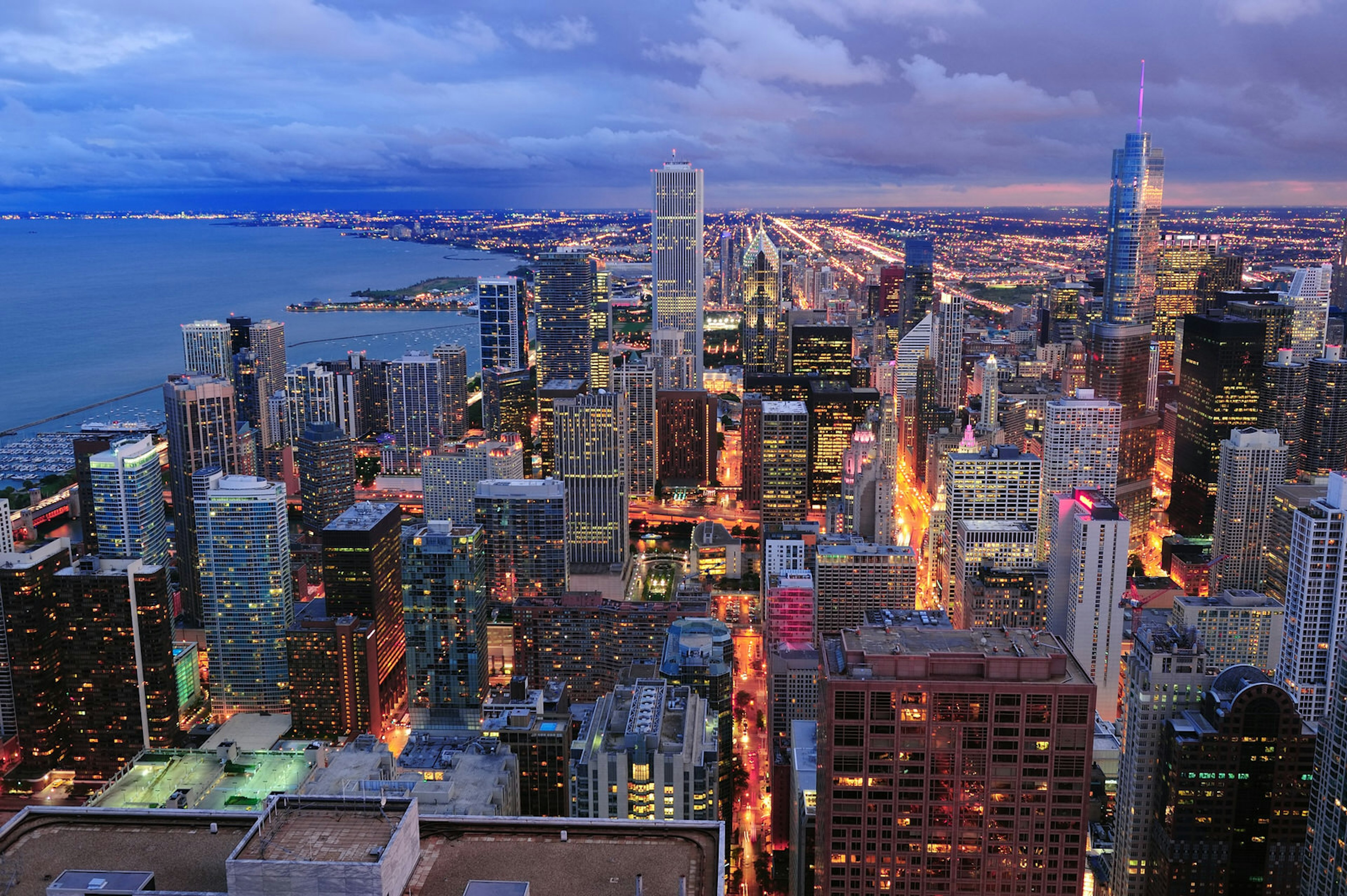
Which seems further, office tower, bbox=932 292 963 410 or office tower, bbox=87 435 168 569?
office tower, bbox=932 292 963 410

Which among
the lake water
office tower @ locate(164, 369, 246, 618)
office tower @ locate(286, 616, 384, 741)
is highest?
the lake water

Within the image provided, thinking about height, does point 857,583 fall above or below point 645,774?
below

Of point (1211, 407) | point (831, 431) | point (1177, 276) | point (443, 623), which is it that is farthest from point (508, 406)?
point (1177, 276)

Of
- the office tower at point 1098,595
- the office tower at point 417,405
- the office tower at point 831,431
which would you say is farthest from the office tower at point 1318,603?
the office tower at point 417,405

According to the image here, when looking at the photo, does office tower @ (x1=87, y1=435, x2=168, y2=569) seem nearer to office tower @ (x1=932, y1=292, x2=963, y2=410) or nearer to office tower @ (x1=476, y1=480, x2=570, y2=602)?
office tower @ (x1=476, y1=480, x2=570, y2=602)

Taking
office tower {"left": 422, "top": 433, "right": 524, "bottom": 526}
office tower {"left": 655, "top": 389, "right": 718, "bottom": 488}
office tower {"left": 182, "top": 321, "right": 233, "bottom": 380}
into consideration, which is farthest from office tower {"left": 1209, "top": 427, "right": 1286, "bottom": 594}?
office tower {"left": 182, "top": 321, "right": 233, "bottom": 380}

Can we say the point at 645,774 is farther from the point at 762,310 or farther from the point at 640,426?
the point at 762,310

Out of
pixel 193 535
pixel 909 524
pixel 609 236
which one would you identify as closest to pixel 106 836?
pixel 193 535
